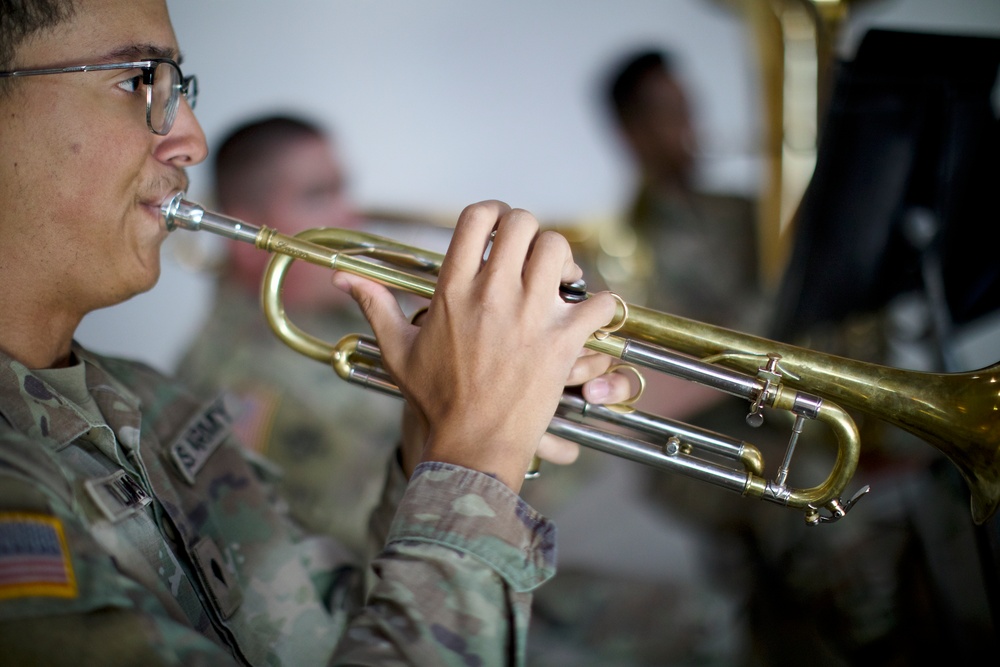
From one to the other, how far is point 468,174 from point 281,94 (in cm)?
85

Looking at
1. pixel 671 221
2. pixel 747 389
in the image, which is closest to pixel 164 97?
pixel 747 389

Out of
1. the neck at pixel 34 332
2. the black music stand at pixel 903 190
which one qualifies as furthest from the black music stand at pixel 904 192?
the neck at pixel 34 332

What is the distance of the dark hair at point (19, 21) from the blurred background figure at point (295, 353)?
3.49 ft

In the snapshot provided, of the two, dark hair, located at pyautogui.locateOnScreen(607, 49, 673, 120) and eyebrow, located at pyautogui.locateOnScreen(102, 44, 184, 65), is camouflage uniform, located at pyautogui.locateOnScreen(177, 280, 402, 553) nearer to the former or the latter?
eyebrow, located at pyautogui.locateOnScreen(102, 44, 184, 65)

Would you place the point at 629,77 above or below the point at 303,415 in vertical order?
above

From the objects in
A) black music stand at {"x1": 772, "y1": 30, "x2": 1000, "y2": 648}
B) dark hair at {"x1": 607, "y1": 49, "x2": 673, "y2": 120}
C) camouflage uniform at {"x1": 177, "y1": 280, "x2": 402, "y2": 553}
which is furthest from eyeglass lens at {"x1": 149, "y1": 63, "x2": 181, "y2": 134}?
dark hair at {"x1": 607, "y1": 49, "x2": 673, "y2": 120}

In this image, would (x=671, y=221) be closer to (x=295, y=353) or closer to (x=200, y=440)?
(x=295, y=353)

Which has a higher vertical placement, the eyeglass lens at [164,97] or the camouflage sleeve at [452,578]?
the eyeglass lens at [164,97]

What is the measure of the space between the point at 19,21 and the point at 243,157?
5.54ft

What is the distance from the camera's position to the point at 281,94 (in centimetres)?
282

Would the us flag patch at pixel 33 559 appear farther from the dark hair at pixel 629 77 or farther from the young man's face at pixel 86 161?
the dark hair at pixel 629 77

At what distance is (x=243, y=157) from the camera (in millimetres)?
2574

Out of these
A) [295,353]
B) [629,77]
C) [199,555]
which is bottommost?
[199,555]

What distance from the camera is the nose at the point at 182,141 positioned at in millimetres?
1061
